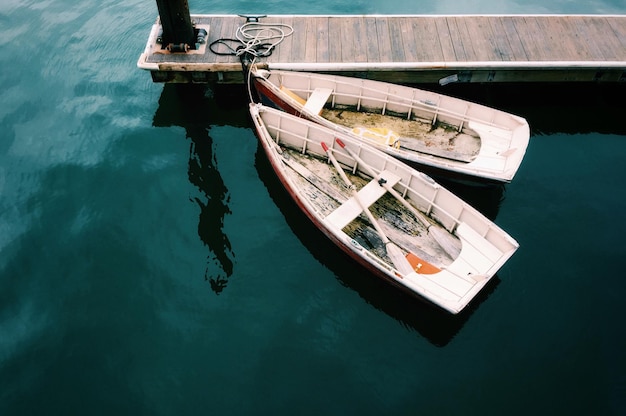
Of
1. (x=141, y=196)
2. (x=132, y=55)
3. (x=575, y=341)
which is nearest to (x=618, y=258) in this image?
(x=575, y=341)

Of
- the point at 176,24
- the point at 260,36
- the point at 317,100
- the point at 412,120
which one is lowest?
the point at 412,120

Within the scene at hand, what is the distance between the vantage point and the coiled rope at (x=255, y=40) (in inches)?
600

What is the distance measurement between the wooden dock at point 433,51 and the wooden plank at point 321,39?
4 centimetres

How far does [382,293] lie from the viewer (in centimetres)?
1135

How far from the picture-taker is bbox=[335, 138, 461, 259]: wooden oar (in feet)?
36.5

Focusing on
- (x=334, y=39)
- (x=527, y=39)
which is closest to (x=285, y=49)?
(x=334, y=39)

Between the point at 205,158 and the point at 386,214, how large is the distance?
6.27 metres

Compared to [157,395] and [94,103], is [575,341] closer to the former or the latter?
[157,395]

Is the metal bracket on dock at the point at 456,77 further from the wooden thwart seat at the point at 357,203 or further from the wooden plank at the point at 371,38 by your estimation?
the wooden thwart seat at the point at 357,203

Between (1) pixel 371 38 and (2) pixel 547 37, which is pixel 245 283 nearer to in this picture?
(1) pixel 371 38

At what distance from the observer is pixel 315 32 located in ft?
52.7

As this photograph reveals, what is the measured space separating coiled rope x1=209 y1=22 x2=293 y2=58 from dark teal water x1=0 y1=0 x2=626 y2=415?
1647 millimetres

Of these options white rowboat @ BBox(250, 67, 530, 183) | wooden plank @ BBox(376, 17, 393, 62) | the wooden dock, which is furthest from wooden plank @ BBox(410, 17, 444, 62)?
white rowboat @ BBox(250, 67, 530, 183)

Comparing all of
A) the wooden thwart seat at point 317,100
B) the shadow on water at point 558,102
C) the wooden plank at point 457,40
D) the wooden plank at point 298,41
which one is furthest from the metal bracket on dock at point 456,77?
the wooden plank at point 298,41
